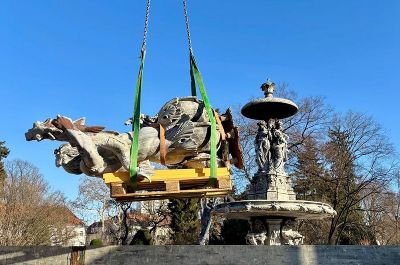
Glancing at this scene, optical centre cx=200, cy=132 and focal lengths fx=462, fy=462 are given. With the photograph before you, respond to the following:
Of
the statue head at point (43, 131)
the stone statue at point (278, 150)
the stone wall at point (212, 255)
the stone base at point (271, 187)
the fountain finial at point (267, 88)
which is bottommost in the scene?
the stone wall at point (212, 255)

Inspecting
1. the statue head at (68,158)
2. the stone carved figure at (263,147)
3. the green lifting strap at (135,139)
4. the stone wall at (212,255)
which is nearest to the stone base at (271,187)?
the stone carved figure at (263,147)

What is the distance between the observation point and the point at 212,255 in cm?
798

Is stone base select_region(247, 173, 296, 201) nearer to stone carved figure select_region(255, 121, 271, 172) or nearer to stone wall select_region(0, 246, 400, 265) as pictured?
stone carved figure select_region(255, 121, 271, 172)

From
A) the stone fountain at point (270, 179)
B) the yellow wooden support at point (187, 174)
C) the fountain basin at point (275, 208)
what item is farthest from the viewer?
the stone fountain at point (270, 179)

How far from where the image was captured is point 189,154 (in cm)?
636

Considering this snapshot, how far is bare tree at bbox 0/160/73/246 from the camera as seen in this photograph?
2706 cm

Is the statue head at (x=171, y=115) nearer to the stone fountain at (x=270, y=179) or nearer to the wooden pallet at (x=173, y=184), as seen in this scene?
the wooden pallet at (x=173, y=184)

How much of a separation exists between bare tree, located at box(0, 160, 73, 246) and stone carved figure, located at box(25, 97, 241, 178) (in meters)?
22.0

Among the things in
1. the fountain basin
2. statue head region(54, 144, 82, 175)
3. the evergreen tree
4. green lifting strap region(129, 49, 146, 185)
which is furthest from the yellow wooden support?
the evergreen tree

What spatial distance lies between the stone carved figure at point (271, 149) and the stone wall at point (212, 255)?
18.6 feet

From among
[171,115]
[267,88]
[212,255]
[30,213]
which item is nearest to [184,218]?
[30,213]

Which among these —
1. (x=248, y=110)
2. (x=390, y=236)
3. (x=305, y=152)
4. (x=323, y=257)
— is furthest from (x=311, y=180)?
(x=323, y=257)

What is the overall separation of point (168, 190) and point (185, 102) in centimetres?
125

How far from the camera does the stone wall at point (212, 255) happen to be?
26.0 ft
